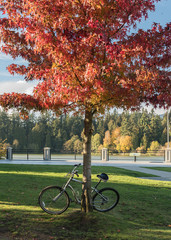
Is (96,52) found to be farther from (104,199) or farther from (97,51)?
(104,199)

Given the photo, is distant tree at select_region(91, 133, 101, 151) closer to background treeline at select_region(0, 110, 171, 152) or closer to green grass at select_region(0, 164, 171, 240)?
background treeline at select_region(0, 110, 171, 152)

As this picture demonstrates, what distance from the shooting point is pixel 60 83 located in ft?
16.6

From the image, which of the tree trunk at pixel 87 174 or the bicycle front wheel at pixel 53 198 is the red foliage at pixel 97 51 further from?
the bicycle front wheel at pixel 53 198

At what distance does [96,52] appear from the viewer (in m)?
5.24

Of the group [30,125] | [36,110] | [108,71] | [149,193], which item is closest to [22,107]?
[36,110]

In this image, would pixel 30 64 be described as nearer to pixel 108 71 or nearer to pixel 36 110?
pixel 36 110

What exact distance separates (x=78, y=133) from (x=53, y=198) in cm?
10029

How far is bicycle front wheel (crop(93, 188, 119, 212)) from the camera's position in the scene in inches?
244

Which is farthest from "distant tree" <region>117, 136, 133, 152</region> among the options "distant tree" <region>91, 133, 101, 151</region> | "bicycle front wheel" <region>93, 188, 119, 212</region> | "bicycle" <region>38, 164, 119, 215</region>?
"bicycle" <region>38, 164, 119, 215</region>

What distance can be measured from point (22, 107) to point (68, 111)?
3.41ft

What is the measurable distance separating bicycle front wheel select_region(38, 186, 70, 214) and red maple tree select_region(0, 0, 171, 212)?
1.61 ft

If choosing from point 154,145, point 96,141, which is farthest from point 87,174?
point 96,141

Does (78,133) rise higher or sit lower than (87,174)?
higher

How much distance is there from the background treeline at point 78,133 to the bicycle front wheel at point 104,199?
3049 inches
